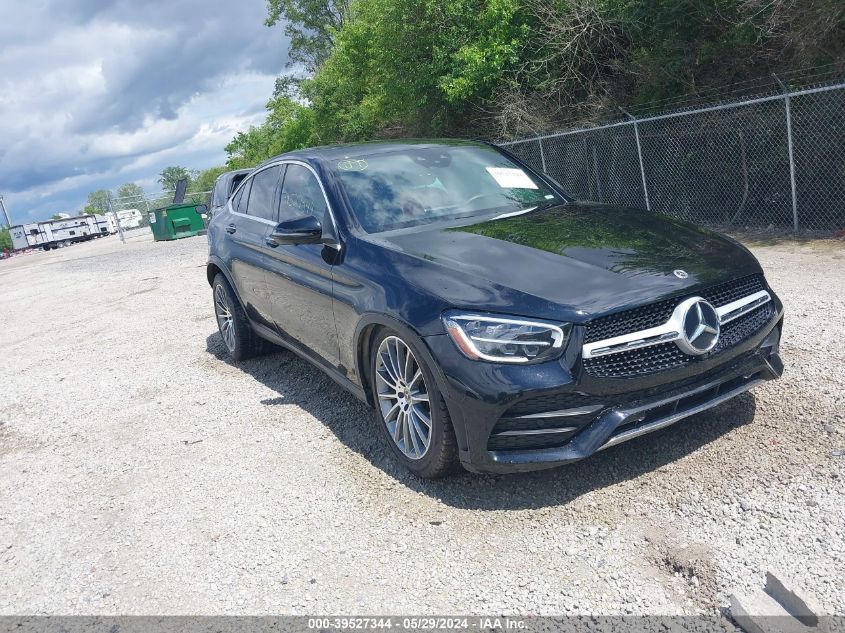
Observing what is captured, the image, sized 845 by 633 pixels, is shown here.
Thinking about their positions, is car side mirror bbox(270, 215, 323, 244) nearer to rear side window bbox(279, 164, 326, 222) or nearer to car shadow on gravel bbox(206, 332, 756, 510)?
rear side window bbox(279, 164, 326, 222)

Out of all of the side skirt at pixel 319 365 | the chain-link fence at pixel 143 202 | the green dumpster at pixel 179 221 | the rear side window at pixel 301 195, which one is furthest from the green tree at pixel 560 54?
the chain-link fence at pixel 143 202

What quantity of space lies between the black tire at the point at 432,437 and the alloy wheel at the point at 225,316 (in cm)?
296

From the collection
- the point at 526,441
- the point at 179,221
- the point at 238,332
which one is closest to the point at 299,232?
the point at 526,441

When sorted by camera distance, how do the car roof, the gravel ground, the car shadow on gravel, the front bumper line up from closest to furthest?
the gravel ground
the front bumper
the car shadow on gravel
the car roof

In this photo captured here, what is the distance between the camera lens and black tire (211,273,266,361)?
243 inches

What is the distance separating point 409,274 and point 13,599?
240 centimetres

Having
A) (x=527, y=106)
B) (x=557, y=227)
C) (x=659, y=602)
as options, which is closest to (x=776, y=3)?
(x=527, y=106)

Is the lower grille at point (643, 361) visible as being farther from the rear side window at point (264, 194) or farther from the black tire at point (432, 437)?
the rear side window at point (264, 194)

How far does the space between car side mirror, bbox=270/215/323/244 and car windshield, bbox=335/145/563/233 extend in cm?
27

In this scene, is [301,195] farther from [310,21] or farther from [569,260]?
[310,21]

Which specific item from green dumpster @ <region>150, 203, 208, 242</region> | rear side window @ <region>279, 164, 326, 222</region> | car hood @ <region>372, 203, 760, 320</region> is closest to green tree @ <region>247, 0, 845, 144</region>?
car hood @ <region>372, 203, 760, 320</region>

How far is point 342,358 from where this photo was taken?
424 centimetres

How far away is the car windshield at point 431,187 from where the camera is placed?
14.1ft

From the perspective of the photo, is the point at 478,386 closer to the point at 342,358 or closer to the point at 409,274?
the point at 409,274
